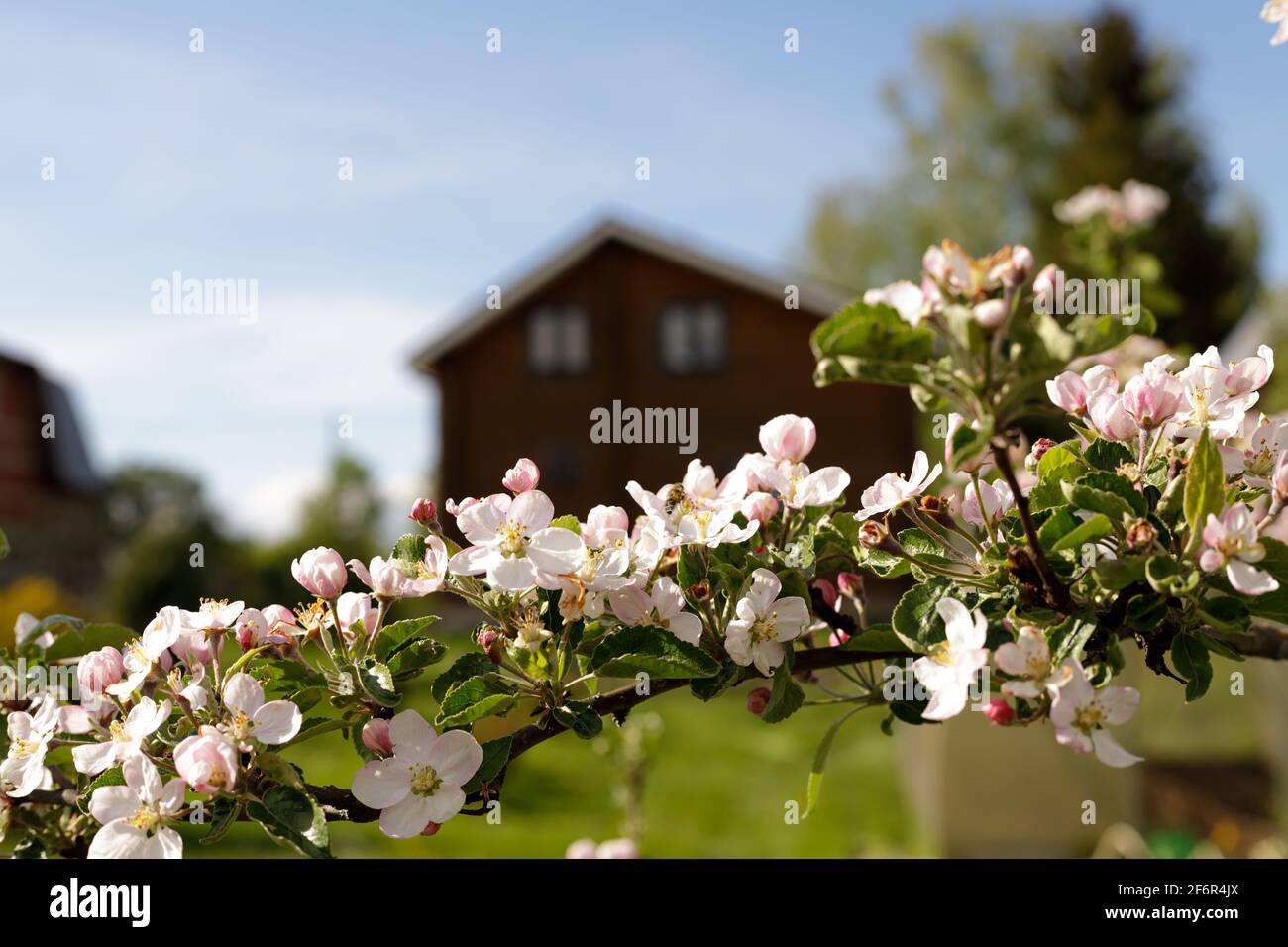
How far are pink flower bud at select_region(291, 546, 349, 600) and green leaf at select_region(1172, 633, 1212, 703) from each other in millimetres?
924

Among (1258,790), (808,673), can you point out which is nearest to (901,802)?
(1258,790)

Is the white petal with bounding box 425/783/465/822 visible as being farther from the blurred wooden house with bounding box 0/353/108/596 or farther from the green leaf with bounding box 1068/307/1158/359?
the blurred wooden house with bounding box 0/353/108/596

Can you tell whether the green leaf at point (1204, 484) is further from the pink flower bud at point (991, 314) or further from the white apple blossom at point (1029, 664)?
the pink flower bud at point (991, 314)

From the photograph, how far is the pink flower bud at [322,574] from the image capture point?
1.33 m

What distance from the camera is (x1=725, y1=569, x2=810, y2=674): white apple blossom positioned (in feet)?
4.00

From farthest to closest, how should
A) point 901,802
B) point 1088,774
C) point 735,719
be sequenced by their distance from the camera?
point 735,719 → point 901,802 → point 1088,774

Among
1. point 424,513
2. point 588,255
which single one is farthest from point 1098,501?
point 588,255

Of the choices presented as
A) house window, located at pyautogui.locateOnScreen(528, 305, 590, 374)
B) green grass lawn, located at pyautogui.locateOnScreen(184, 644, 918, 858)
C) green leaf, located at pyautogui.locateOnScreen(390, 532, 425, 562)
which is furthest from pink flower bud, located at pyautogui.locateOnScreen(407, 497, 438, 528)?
house window, located at pyautogui.locateOnScreen(528, 305, 590, 374)

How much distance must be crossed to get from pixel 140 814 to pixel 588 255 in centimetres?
2107

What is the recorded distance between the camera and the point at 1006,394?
0.94 m

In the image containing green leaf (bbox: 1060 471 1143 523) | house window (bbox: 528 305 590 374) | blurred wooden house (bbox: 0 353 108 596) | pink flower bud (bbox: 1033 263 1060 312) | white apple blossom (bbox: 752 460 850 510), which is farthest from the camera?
blurred wooden house (bbox: 0 353 108 596)
